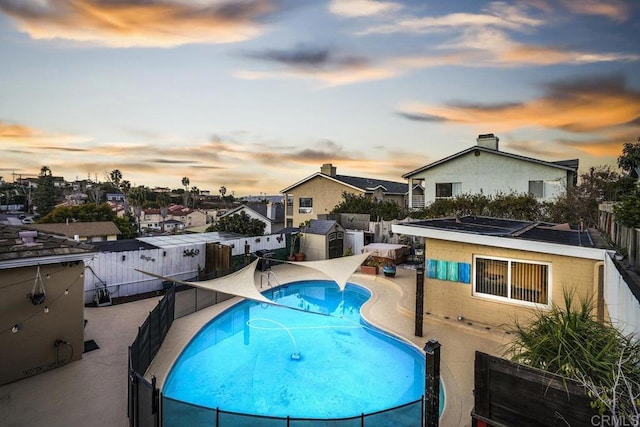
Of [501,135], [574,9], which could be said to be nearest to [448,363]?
[574,9]

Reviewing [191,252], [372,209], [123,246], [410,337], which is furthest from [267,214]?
[410,337]

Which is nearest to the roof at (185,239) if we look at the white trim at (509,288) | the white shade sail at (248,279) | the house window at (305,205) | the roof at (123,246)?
the roof at (123,246)

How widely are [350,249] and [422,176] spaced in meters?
10.1

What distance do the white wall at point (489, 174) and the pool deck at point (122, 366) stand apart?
14060mm

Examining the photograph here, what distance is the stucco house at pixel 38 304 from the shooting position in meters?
7.15

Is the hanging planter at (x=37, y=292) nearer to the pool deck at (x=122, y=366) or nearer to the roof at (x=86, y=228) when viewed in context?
the pool deck at (x=122, y=366)

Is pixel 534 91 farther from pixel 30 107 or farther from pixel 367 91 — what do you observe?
pixel 30 107

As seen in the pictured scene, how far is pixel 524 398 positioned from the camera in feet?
12.4

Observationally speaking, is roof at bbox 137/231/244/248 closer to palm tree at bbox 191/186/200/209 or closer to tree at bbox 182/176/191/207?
tree at bbox 182/176/191/207

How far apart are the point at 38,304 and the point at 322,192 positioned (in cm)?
2670

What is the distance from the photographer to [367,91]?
54.1 ft

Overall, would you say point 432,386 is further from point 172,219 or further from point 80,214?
point 172,219

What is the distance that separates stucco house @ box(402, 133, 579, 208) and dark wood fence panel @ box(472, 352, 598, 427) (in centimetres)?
2120

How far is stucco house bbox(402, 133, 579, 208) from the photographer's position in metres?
22.0
